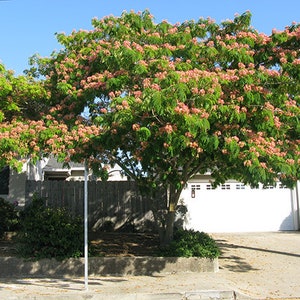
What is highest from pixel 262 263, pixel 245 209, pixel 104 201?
pixel 104 201

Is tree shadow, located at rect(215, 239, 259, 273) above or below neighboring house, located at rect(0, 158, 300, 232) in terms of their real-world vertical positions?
below

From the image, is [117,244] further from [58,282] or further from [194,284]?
[194,284]

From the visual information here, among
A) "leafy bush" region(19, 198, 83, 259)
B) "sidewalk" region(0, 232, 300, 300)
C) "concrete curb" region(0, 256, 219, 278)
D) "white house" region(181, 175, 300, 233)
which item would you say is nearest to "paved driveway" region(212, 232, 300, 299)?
"sidewalk" region(0, 232, 300, 300)

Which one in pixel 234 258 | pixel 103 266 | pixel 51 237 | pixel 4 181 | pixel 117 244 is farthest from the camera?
pixel 4 181

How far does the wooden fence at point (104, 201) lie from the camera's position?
14.8 m

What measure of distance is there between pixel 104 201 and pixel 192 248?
532 centimetres

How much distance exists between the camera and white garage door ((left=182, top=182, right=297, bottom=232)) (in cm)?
1691

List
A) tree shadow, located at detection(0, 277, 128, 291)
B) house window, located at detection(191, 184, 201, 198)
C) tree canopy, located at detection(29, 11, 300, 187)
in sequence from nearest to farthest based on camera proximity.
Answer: tree canopy, located at detection(29, 11, 300, 187), tree shadow, located at detection(0, 277, 128, 291), house window, located at detection(191, 184, 201, 198)

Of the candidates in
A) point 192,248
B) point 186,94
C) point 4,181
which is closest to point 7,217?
point 4,181

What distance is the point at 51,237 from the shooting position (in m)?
10.5

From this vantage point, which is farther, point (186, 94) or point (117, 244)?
point (117, 244)

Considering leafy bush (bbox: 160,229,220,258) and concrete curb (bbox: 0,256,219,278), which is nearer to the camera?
concrete curb (bbox: 0,256,219,278)

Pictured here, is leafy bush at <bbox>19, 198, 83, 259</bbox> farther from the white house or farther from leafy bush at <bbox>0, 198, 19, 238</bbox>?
the white house

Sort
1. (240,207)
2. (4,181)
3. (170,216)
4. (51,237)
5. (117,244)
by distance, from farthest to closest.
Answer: (240,207), (4,181), (117,244), (170,216), (51,237)
